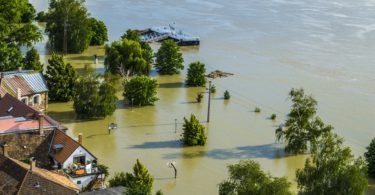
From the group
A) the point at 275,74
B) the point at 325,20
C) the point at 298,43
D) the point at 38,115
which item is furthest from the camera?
Answer: the point at 325,20

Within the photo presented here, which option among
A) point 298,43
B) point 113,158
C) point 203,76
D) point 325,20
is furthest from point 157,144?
point 325,20

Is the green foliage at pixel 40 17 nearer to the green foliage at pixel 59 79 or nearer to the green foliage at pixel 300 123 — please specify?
the green foliage at pixel 59 79

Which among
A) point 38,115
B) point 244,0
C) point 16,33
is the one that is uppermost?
point 244,0

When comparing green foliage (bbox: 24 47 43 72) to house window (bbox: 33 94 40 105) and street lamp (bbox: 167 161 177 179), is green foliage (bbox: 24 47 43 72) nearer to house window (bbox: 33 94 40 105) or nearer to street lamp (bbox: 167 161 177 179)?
house window (bbox: 33 94 40 105)

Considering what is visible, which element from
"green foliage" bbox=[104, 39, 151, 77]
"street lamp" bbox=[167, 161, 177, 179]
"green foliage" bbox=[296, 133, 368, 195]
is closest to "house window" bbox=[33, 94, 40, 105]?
"green foliage" bbox=[104, 39, 151, 77]

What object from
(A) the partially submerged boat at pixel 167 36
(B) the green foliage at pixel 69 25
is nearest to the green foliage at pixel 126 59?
(B) the green foliage at pixel 69 25

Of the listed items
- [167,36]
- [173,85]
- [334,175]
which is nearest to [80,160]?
[334,175]

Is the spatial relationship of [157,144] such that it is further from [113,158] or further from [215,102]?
[215,102]
